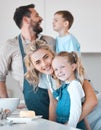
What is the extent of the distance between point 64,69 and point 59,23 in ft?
2.88

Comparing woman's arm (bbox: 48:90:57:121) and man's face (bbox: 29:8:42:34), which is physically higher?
man's face (bbox: 29:8:42:34)

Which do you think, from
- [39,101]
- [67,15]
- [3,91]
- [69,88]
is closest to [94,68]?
[67,15]

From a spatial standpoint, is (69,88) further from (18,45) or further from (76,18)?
(76,18)

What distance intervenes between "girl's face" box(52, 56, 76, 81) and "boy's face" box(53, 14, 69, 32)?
2.54 ft

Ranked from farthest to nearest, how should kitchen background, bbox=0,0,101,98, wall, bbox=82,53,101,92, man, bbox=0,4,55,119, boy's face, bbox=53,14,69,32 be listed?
wall, bbox=82,53,101,92 → kitchen background, bbox=0,0,101,98 → boy's face, bbox=53,14,69,32 → man, bbox=0,4,55,119

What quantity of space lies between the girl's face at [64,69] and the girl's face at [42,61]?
51mm

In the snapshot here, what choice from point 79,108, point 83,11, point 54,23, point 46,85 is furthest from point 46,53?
point 83,11

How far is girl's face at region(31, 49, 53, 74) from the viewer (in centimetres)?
143

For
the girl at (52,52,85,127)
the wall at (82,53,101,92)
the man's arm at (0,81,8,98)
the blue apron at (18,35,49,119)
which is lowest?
the wall at (82,53,101,92)

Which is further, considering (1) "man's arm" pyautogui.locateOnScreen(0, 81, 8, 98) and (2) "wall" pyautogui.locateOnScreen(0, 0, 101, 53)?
(2) "wall" pyautogui.locateOnScreen(0, 0, 101, 53)

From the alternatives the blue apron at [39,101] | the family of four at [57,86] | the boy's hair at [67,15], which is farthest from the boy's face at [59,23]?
the blue apron at [39,101]

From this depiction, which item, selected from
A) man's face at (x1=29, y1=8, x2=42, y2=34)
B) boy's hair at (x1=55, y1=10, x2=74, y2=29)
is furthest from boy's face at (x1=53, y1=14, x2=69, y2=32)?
man's face at (x1=29, y1=8, x2=42, y2=34)

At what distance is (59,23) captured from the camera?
7.23 ft

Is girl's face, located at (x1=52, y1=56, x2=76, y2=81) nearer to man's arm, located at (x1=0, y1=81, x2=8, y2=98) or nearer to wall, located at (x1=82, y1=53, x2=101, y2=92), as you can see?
man's arm, located at (x1=0, y1=81, x2=8, y2=98)
